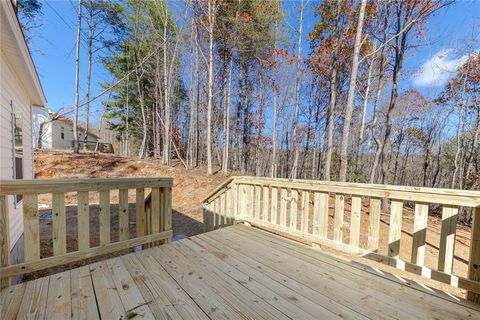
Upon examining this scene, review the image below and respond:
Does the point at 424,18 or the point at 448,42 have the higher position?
the point at 448,42

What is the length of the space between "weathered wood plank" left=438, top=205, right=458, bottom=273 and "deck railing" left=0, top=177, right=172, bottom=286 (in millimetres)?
2656

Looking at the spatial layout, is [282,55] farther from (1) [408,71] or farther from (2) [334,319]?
(2) [334,319]

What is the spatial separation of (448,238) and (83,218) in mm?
3124

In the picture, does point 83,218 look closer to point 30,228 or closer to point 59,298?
point 30,228

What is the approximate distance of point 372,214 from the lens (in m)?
2.22

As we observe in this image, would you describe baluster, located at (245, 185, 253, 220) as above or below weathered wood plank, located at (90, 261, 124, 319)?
above

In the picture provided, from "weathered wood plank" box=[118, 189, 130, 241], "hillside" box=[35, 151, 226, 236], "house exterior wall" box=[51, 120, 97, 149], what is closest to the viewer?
"weathered wood plank" box=[118, 189, 130, 241]

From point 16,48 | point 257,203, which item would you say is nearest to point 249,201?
point 257,203

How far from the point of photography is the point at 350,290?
5.81 feet

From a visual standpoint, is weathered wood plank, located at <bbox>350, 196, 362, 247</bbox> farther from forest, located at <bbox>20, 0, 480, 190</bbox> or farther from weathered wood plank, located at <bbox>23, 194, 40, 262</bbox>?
forest, located at <bbox>20, 0, 480, 190</bbox>

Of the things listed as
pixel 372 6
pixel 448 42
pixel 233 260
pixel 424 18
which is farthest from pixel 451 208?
pixel 448 42

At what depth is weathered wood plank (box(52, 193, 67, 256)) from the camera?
1812 millimetres

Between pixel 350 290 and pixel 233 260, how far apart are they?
3.56 ft

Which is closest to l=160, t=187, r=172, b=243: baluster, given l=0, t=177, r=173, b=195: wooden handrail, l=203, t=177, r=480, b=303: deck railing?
l=0, t=177, r=173, b=195: wooden handrail
